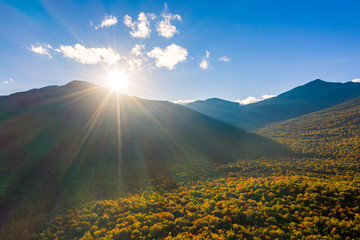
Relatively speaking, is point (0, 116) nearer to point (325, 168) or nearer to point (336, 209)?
point (336, 209)

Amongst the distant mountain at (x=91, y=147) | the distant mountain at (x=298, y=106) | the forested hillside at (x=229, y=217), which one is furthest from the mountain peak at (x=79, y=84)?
the distant mountain at (x=298, y=106)

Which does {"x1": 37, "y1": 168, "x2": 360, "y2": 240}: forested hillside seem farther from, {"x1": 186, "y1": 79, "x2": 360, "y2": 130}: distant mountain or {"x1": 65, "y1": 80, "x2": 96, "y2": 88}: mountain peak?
{"x1": 186, "y1": 79, "x2": 360, "y2": 130}: distant mountain

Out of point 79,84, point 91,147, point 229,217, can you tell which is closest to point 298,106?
point 229,217

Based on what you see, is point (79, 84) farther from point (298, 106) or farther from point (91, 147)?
point (298, 106)

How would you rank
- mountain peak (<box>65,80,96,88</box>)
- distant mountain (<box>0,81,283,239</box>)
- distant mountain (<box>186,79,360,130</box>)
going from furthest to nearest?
distant mountain (<box>186,79,360,130</box>) → mountain peak (<box>65,80,96,88</box>) → distant mountain (<box>0,81,283,239</box>)

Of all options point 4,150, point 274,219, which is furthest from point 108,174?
point 274,219

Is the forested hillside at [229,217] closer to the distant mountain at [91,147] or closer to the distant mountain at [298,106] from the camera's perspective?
the distant mountain at [91,147]

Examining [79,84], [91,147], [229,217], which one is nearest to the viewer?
[229,217]

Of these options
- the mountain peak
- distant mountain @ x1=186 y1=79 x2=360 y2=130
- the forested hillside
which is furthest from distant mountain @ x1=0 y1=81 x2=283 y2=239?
distant mountain @ x1=186 y1=79 x2=360 y2=130
